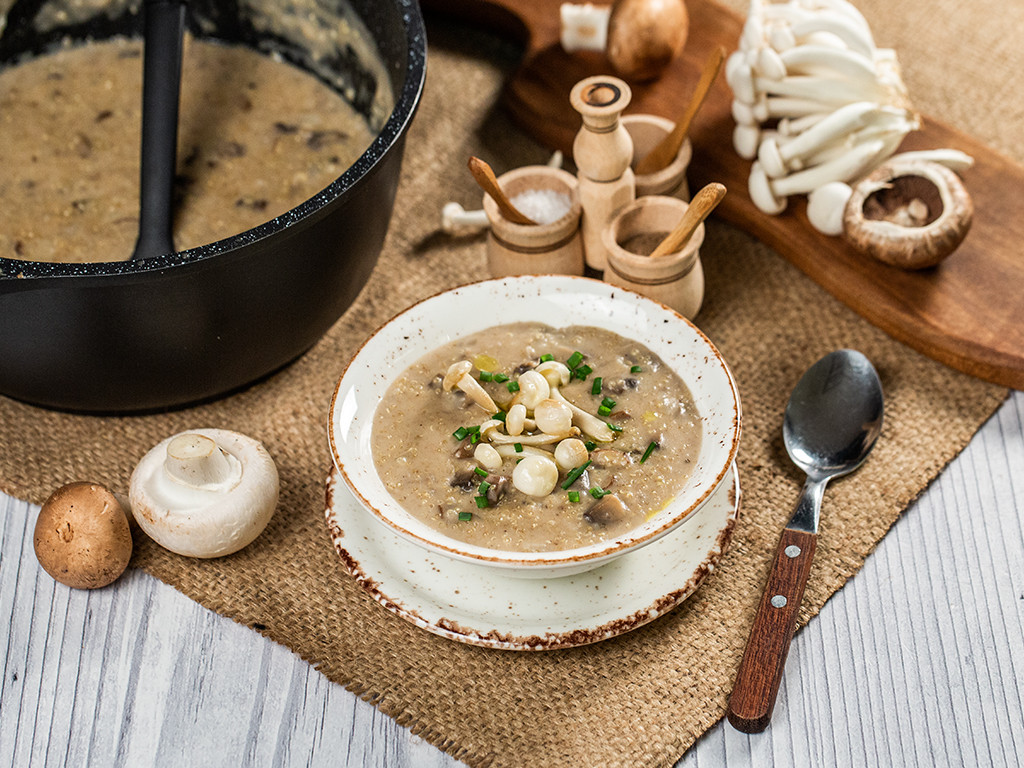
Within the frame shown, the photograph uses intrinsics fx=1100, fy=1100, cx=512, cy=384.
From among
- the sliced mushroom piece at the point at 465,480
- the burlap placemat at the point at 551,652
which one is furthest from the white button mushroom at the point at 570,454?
the burlap placemat at the point at 551,652

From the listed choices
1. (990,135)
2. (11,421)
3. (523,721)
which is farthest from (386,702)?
(990,135)

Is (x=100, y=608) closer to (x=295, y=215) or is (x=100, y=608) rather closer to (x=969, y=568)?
(x=295, y=215)

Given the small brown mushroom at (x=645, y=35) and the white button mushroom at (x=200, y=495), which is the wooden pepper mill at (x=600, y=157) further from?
the white button mushroom at (x=200, y=495)

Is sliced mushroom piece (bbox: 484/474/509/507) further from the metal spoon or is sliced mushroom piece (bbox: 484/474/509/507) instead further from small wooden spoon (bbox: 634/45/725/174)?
small wooden spoon (bbox: 634/45/725/174)

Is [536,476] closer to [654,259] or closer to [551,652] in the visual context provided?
[551,652]

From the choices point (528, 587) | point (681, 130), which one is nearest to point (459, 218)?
point (681, 130)

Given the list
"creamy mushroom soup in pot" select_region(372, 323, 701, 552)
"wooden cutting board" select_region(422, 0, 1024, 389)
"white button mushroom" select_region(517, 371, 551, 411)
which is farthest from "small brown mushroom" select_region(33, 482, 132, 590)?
"wooden cutting board" select_region(422, 0, 1024, 389)
